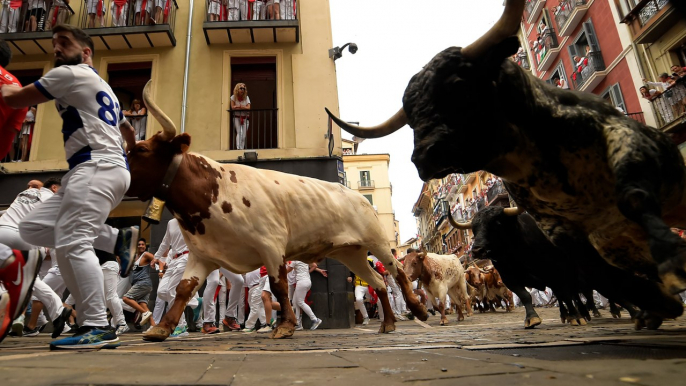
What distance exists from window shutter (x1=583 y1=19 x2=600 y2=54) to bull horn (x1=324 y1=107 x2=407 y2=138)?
22383 millimetres

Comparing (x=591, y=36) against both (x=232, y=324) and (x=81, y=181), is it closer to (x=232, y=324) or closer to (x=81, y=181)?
(x=232, y=324)

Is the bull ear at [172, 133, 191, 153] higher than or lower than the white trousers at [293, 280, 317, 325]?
higher

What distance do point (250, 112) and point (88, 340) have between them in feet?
34.2

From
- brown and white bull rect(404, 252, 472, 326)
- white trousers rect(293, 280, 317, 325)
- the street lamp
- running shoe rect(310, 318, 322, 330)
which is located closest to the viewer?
white trousers rect(293, 280, 317, 325)

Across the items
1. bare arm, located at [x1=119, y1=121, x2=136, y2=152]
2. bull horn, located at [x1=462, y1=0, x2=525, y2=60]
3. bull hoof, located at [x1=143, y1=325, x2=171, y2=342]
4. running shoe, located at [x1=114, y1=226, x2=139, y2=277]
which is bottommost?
bull hoof, located at [x1=143, y1=325, x2=171, y2=342]

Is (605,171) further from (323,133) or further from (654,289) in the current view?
(323,133)

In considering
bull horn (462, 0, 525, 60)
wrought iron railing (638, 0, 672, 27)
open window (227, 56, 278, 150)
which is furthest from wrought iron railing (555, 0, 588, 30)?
bull horn (462, 0, 525, 60)

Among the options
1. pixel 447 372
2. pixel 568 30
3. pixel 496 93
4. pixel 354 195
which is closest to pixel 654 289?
pixel 496 93

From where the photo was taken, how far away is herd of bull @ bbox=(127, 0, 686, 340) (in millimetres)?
2035

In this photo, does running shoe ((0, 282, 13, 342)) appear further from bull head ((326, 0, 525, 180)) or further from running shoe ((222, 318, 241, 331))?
running shoe ((222, 318, 241, 331))

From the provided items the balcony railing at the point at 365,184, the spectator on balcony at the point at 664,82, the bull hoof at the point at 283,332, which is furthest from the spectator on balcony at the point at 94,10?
the balcony railing at the point at 365,184

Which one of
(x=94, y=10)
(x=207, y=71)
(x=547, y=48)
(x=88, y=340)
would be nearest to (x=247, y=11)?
(x=207, y=71)

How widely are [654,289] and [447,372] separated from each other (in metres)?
2.32

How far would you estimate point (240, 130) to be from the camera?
11.6 m
